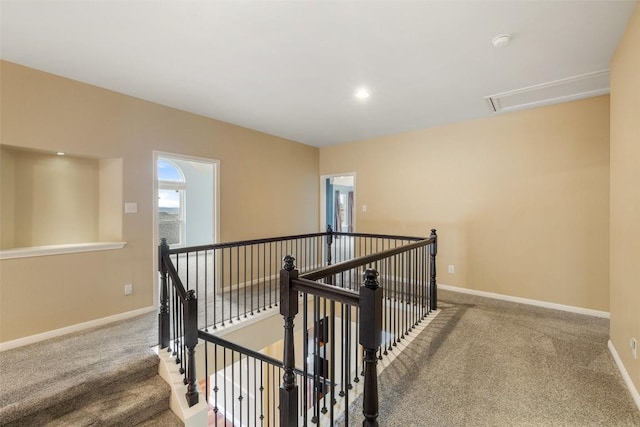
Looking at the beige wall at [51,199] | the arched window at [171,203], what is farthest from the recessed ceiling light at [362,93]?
the arched window at [171,203]

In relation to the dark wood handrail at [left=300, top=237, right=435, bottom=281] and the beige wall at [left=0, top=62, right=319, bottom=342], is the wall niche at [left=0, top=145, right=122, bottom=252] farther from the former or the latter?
the dark wood handrail at [left=300, top=237, right=435, bottom=281]

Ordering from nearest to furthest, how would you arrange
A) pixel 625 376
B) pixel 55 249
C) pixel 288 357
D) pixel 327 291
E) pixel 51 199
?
pixel 327 291 < pixel 288 357 < pixel 625 376 < pixel 55 249 < pixel 51 199

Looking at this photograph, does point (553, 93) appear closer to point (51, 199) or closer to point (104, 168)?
point (104, 168)

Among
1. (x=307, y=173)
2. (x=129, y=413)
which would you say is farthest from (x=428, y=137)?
(x=129, y=413)

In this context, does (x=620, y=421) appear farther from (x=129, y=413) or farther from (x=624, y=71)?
(x=129, y=413)

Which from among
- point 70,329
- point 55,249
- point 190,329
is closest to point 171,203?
point 55,249

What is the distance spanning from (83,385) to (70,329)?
1.18 metres

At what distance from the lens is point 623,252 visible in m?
2.11

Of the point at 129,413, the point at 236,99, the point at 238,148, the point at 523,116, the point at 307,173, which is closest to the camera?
the point at 129,413

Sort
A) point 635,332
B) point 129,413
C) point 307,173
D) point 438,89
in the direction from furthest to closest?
point 307,173 → point 438,89 → point 129,413 → point 635,332

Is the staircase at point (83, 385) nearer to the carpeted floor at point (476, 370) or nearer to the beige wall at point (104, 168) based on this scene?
the carpeted floor at point (476, 370)

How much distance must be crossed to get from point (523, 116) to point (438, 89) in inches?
60.6

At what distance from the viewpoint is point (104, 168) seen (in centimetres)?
337

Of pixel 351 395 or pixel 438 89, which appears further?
pixel 438 89
